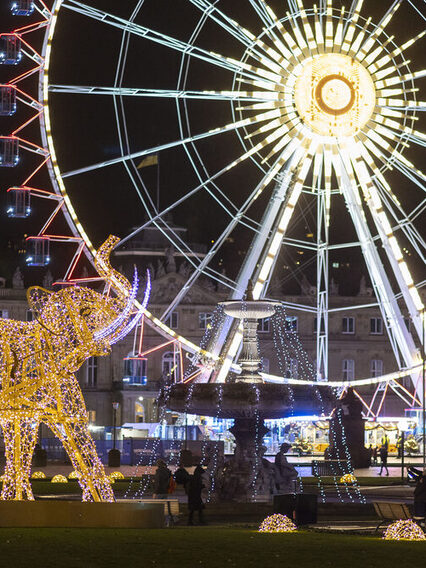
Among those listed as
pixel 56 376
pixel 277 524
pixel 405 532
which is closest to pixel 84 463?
pixel 56 376

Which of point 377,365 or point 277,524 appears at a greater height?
point 377,365

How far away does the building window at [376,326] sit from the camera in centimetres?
11100

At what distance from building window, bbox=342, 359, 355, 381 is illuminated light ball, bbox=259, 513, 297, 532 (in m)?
84.9

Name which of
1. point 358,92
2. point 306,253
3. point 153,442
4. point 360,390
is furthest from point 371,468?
point 306,253

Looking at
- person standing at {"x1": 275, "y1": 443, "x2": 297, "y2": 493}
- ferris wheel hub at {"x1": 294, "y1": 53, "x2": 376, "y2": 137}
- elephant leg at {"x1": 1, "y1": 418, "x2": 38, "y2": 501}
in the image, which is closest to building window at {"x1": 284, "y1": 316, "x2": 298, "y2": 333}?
ferris wheel hub at {"x1": 294, "y1": 53, "x2": 376, "y2": 137}

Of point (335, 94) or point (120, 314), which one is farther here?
point (335, 94)

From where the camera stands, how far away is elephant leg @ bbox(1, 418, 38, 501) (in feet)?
84.2

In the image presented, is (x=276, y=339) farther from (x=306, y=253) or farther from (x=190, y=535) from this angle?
(x=190, y=535)

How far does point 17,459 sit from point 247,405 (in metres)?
6.72

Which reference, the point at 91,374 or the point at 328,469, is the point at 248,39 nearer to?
the point at 328,469

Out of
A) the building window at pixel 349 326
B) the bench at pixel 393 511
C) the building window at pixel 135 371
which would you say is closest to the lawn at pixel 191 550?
the bench at pixel 393 511

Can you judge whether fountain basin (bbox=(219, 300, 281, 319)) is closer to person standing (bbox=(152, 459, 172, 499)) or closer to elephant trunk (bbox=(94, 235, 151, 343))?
person standing (bbox=(152, 459, 172, 499))

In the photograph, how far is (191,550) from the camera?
19953 millimetres

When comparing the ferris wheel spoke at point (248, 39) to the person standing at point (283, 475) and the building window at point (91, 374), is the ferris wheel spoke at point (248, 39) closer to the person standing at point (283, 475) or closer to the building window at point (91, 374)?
the person standing at point (283, 475)
